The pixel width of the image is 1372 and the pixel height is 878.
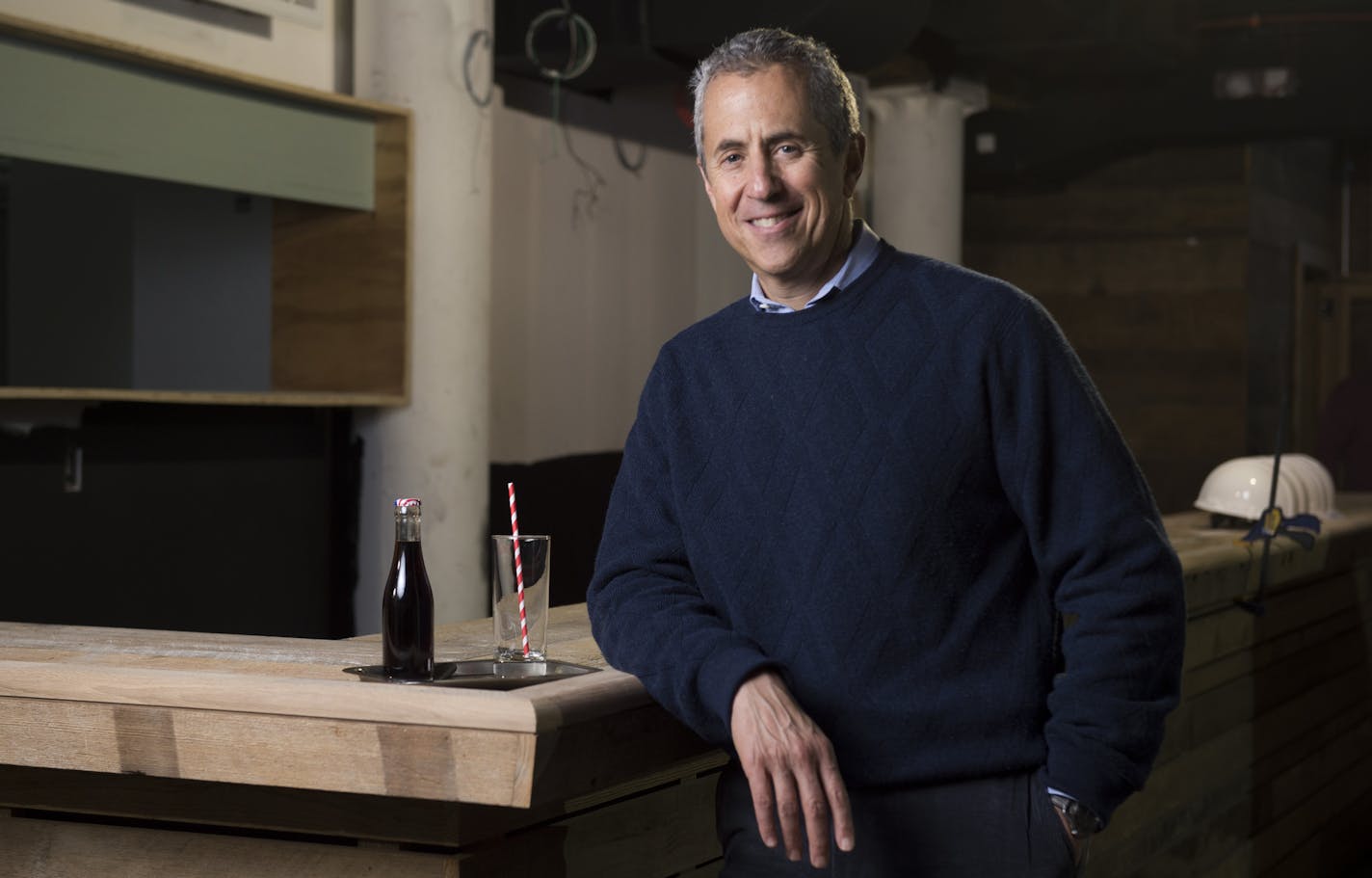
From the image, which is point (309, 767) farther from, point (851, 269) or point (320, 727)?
point (851, 269)

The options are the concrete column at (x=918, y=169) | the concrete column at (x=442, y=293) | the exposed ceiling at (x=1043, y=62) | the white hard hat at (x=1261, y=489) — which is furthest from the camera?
the concrete column at (x=918, y=169)

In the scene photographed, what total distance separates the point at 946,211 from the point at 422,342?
11.2ft

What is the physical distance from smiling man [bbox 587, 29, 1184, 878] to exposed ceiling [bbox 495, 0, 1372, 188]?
3.70 metres

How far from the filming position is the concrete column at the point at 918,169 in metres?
7.34

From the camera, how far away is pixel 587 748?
165 centimetres

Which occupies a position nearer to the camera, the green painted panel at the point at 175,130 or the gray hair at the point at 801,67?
the gray hair at the point at 801,67

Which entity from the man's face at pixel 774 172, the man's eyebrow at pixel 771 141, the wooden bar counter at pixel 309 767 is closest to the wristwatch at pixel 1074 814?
the wooden bar counter at pixel 309 767

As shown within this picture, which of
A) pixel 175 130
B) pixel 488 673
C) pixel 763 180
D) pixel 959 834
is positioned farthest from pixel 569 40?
pixel 959 834

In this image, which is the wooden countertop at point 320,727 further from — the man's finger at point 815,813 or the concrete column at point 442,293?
the concrete column at point 442,293

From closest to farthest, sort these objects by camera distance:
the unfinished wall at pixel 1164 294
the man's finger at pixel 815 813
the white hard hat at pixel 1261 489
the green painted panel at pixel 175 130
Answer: the man's finger at pixel 815 813, the green painted panel at pixel 175 130, the white hard hat at pixel 1261 489, the unfinished wall at pixel 1164 294

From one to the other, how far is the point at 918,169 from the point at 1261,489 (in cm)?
363

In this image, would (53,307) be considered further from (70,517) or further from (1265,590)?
(1265,590)

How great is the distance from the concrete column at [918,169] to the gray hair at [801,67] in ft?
18.6

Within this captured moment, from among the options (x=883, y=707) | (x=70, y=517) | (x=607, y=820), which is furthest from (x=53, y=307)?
(x=883, y=707)
